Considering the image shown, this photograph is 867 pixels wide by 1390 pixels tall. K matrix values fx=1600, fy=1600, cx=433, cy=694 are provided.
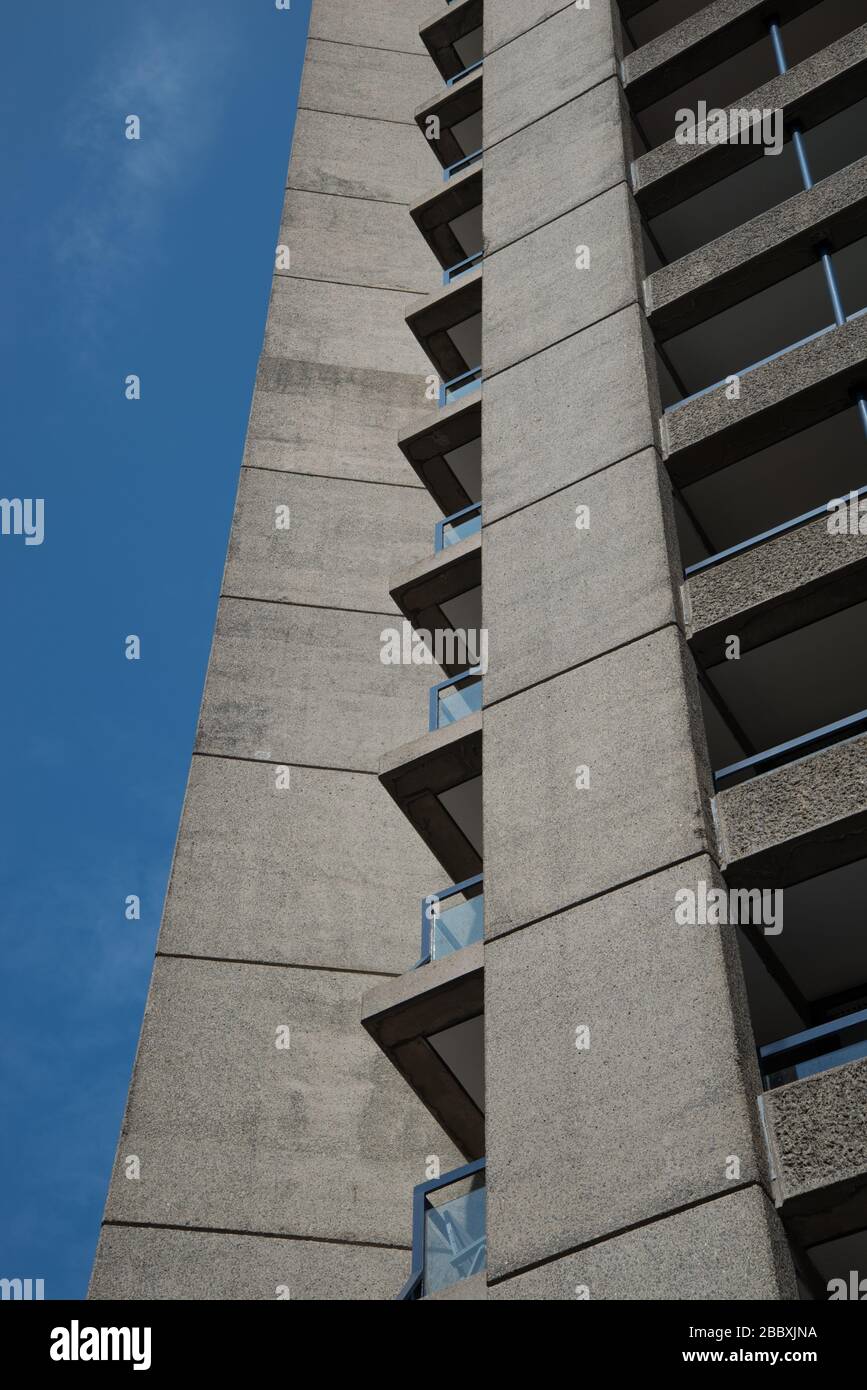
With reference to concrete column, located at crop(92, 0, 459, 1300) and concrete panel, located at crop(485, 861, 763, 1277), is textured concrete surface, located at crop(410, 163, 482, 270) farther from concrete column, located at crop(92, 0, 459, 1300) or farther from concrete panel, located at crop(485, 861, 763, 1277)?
concrete panel, located at crop(485, 861, 763, 1277)

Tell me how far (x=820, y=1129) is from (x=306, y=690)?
9.53 metres

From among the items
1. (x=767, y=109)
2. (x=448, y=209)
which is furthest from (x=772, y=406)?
(x=448, y=209)

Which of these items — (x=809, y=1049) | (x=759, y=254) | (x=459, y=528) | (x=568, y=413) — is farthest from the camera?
(x=459, y=528)

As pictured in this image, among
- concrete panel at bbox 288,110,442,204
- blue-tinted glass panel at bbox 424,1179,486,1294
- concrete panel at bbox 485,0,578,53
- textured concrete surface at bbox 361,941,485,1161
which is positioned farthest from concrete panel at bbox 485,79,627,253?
blue-tinted glass panel at bbox 424,1179,486,1294

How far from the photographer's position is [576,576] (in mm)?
13727

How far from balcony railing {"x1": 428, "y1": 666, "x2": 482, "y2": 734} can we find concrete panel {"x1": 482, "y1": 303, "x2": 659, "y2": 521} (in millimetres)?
1622

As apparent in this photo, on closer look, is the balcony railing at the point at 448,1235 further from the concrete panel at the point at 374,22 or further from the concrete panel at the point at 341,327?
the concrete panel at the point at 374,22

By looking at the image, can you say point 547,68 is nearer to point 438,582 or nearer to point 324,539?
point 324,539

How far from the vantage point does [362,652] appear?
18312mm

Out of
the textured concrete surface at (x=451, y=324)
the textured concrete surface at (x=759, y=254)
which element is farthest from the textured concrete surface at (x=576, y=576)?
the textured concrete surface at (x=451, y=324)

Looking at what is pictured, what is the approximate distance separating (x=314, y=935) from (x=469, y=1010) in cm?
352

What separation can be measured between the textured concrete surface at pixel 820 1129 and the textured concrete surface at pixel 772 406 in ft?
21.3

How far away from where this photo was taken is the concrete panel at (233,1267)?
12.9 metres

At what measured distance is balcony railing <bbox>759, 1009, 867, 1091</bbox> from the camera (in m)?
9.87
